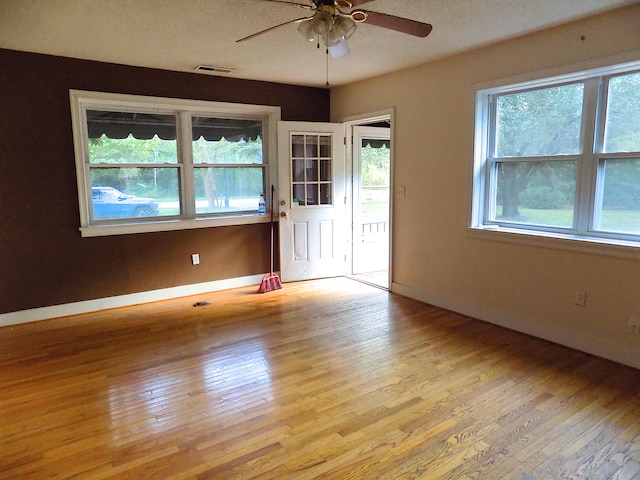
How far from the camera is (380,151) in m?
5.83

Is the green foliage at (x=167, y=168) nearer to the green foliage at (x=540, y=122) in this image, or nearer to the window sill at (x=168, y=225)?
the window sill at (x=168, y=225)

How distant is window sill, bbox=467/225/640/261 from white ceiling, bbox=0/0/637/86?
5.15ft

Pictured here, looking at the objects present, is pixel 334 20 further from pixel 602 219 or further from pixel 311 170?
pixel 311 170

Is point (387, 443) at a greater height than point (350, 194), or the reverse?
point (350, 194)

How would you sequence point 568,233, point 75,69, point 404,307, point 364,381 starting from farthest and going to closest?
point 404,307 < point 75,69 < point 568,233 < point 364,381

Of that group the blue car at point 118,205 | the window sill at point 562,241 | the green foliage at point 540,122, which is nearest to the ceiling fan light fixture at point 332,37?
the green foliage at point 540,122

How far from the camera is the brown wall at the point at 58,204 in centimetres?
385

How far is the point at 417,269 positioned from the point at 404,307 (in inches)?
19.1

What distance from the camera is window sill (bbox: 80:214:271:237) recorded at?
4312 mm

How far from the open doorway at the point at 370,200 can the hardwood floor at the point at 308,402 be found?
5.95 feet

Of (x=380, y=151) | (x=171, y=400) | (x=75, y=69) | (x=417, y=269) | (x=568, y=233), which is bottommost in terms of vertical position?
(x=171, y=400)

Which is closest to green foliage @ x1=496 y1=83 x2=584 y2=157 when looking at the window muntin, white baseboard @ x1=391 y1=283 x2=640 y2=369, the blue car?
white baseboard @ x1=391 y1=283 x2=640 y2=369

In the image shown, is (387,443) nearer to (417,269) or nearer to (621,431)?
(621,431)

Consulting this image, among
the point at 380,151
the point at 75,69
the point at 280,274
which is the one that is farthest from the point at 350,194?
the point at 75,69
